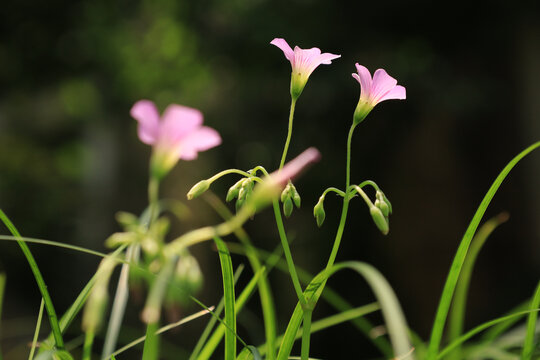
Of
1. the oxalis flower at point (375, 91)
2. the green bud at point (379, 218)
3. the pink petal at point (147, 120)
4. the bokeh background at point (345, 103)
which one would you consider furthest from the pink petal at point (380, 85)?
the bokeh background at point (345, 103)

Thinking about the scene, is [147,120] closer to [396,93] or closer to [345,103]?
[396,93]

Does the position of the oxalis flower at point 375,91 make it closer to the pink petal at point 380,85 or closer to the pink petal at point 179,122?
the pink petal at point 380,85

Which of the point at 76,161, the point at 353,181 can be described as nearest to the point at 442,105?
the point at 353,181

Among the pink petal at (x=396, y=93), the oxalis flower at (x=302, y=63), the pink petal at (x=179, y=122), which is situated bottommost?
the pink petal at (x=179, y=122)

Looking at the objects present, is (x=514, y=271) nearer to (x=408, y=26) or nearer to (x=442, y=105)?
(x=442, y=105)

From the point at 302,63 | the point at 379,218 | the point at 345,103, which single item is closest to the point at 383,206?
the point at 379,218

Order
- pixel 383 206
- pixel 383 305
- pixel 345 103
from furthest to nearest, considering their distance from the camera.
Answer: pixel 345 103, pixel 383 305, pixel 383 206

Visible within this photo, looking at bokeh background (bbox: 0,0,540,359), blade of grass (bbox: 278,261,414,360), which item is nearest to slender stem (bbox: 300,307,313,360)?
blade of grass (bbox: 278,261,414,360)
